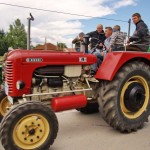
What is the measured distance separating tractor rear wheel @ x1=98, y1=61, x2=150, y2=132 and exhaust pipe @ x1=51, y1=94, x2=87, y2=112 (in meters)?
0.33

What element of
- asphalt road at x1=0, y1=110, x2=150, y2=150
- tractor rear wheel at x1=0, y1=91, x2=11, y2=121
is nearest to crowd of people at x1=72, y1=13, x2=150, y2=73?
asphalt road at x1=0, y1=110, x2=150, y2=150

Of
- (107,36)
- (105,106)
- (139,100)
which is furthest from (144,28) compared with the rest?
(105,106)

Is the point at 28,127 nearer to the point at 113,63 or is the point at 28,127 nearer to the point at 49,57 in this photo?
the point at 49,57

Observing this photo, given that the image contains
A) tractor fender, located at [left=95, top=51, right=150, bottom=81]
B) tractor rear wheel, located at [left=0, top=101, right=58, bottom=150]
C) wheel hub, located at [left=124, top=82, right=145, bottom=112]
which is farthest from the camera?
wheel hub, located at [left=124, top=82, right=145, bottom=112]

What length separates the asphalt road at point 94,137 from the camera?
14.2ft

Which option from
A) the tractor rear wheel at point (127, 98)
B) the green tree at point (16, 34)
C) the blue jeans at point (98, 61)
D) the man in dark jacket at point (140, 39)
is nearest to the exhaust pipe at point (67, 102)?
the tractor rear wheel at point (127, 98)

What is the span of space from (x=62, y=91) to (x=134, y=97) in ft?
4.18

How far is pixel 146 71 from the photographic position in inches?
206

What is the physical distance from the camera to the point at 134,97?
506 cm

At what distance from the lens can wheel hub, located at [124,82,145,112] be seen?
5059 mm

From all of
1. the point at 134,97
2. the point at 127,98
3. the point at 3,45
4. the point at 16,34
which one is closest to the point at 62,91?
the point at 127,98

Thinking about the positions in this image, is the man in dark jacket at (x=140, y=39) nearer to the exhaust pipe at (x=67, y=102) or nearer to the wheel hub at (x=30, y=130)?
the exhaust pipe at (x=67, y=102)

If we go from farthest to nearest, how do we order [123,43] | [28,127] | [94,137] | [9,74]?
1. [123,43]
2. [94,137]
3. [9,74]
4. [28,127]

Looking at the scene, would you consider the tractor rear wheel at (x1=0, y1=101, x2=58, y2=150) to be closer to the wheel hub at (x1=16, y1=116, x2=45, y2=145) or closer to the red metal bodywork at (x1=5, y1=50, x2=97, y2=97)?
the wheel hub at (x1=16, y1=116, x2=45, y2=145)
